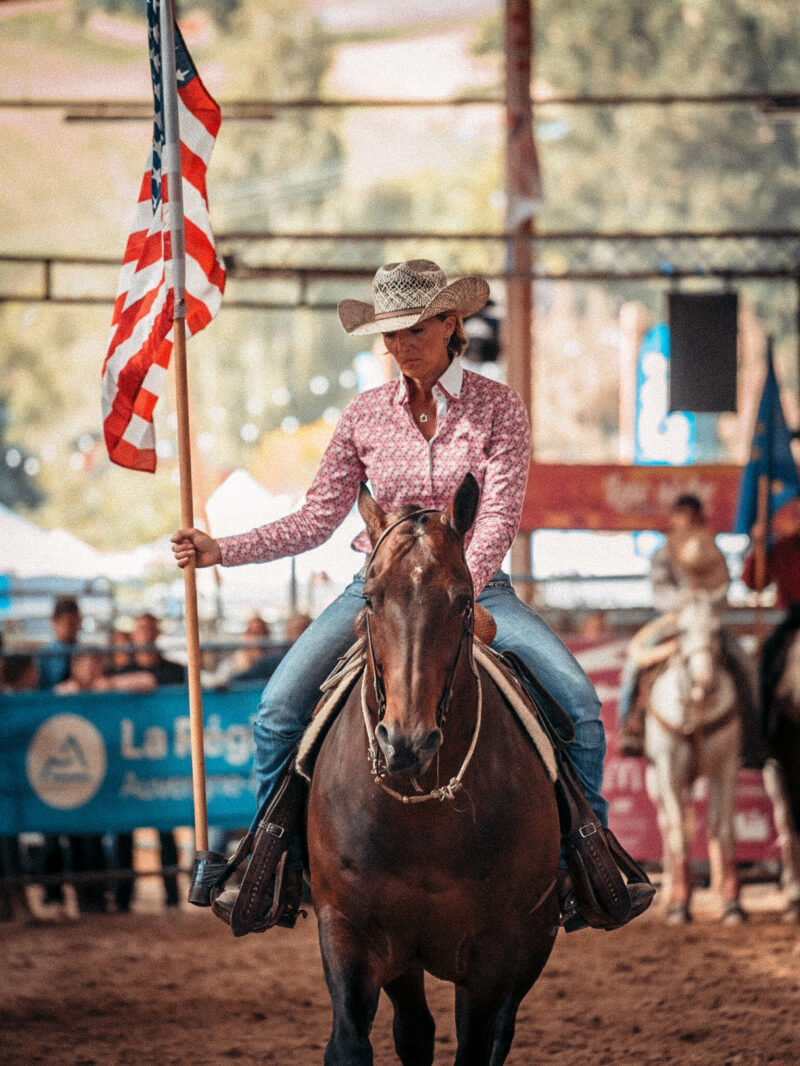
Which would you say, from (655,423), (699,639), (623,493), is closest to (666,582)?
(699,639)

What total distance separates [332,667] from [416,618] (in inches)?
41.6

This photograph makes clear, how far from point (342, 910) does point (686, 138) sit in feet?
146

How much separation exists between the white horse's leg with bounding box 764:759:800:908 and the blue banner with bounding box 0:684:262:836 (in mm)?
3930

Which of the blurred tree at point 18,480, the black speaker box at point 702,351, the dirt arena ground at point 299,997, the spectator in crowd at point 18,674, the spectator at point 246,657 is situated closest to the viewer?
the dirt arena ground at point 299,997

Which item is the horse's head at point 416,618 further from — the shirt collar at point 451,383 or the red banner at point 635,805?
the red banner at point 635,805

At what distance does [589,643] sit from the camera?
10.7m

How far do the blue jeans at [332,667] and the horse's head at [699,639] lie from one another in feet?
18.8

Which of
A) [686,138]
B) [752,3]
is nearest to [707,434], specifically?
[686,138]

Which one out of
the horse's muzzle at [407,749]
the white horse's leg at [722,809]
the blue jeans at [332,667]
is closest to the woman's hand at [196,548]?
the blue jeans at [332,667]

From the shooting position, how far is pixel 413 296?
4.23 meters

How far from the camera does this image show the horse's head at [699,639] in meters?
10.1

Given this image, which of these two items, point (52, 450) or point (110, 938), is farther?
point (52, 450)

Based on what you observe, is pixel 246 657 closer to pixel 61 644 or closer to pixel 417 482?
pixel 61 644

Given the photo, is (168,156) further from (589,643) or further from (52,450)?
(52,450)
